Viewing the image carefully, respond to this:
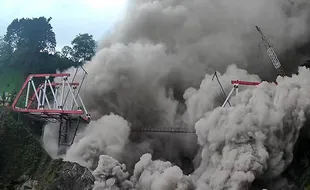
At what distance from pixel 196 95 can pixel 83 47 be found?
2907cm

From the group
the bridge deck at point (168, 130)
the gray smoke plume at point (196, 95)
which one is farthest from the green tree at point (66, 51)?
the bridge deck at point (168, 130)

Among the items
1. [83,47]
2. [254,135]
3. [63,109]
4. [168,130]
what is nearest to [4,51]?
[83,47]

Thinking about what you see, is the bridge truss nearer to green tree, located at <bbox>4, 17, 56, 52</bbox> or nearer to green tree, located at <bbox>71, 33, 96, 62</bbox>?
green tree, located at <bbox>4, 17, 56, 52</bbox>

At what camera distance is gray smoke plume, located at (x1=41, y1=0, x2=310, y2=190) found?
34500 millimetres

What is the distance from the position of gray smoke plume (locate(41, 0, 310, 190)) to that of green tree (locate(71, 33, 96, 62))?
44.1 feet

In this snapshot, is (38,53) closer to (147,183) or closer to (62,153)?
(62,153)

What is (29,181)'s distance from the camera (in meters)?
39.4

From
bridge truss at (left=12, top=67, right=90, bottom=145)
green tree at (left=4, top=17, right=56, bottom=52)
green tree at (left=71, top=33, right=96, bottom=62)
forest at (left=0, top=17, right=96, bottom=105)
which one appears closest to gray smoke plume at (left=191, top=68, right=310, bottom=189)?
bridge truss at (left=12, top=67, right=90, bottom=145)

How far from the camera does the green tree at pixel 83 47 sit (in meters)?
65.4

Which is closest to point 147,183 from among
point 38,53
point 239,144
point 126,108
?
point 239,144

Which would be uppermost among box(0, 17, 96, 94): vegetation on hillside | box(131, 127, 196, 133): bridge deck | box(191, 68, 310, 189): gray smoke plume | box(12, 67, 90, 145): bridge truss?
box(0, 17, 96, 94): vegetation on hillside

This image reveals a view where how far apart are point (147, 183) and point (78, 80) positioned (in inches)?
645

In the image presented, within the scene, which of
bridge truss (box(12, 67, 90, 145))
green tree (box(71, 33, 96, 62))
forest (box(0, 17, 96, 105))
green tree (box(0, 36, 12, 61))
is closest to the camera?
bridge truss (box(12, 67, 90, 145))

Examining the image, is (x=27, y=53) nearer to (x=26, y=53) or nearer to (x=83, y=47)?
(x=26, y=53)
